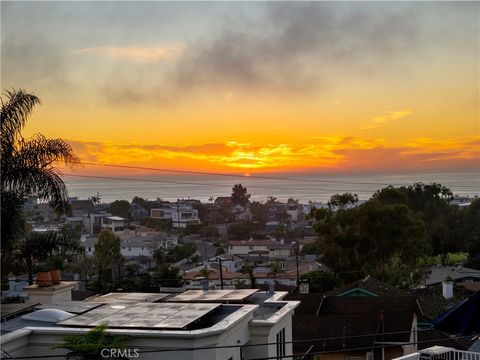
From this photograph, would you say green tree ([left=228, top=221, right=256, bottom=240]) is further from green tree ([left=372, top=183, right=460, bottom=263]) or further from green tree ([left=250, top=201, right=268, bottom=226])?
green tree ([left=372, top=183, right=460, bottom=263])

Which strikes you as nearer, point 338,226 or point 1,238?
point 1,238

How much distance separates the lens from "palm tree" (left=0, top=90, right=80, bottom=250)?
11.0m

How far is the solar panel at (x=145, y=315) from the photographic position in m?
9.13

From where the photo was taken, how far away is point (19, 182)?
36.7 feet

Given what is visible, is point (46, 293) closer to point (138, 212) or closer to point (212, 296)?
point (212, 296)

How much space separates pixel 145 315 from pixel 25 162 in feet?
12.8

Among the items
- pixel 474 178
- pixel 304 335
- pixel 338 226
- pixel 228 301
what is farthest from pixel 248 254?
pixel 474 178

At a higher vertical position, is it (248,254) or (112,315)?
(112,315)

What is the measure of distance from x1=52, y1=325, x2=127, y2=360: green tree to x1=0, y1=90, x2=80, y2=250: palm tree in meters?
3.20

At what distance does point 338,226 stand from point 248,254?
2949cm

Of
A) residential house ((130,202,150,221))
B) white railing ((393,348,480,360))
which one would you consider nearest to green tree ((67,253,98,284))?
white railing ((393,348,480,360))

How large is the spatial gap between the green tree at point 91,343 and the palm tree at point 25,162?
320 cm

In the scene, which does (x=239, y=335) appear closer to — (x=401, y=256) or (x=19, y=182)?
(x=19, y=182)

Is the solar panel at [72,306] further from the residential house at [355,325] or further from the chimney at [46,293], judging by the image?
the residential house at [355,325]
